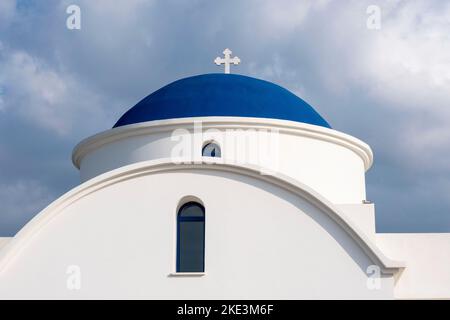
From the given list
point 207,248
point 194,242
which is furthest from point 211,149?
point 207,248

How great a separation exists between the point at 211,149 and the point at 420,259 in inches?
208

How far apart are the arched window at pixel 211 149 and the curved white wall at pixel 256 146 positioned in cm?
15

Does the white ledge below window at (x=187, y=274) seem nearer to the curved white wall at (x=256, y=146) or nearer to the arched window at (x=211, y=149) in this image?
the curved white wall at (x=256, y=146)

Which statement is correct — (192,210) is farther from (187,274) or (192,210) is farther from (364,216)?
(364,216)

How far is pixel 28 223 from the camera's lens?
1524 centimetres

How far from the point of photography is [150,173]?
15.4 m

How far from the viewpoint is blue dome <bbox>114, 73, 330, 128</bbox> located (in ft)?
62.9

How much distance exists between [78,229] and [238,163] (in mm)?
3367

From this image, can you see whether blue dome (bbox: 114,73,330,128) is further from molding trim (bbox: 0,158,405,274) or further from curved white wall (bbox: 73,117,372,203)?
molding trim (bbox: 0,158,405,274)

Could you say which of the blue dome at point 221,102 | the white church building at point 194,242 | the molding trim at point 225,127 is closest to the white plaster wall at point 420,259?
the white church building at point 194,242

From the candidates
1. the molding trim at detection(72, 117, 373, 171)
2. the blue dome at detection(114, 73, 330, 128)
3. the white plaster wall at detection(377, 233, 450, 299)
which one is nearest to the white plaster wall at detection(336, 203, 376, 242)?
the white plaster wall at detection(377, 233, 450, 299)

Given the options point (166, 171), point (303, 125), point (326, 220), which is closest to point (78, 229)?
point (166, 171)
